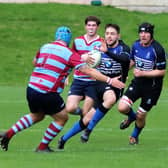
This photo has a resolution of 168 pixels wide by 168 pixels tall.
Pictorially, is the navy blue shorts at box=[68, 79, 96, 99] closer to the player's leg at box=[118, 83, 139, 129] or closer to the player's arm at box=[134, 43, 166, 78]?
the player's leg at box=[118, 83, 139, 129]

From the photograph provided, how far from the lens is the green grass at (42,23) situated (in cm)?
3203

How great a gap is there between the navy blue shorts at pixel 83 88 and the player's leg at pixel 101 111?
21.5 inches

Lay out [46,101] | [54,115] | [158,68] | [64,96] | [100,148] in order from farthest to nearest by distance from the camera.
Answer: [64,96], [158,68], [100,148], [54,115], [46,101]

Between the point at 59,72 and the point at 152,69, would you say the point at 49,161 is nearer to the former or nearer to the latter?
the point at 59,72

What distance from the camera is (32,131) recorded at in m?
14.9

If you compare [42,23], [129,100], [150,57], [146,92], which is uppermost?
[150,57]

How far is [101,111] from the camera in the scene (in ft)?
43.2

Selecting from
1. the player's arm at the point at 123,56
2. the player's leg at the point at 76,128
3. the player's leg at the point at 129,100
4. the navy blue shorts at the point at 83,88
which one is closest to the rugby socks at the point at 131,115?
the player's leg at the point at 129,100

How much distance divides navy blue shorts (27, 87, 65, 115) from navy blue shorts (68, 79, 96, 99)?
7.07ft

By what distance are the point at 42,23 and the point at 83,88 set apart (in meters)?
22.2

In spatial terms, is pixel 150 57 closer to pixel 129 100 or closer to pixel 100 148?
pixel 129 100

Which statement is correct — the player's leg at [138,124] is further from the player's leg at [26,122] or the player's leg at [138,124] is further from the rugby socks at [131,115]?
the player's leg at [26,122]

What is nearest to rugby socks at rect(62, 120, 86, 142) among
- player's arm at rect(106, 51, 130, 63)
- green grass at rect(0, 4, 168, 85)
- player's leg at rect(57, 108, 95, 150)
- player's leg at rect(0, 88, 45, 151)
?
player's leg at rect(57, 108, 95, 150)

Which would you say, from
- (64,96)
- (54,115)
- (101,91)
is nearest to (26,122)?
(54,115)
